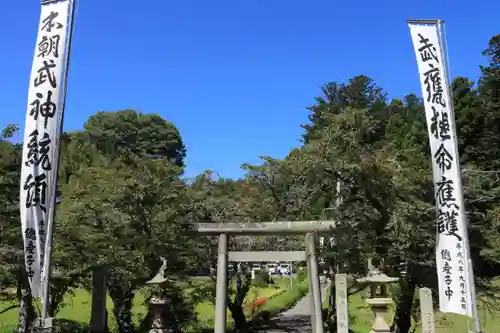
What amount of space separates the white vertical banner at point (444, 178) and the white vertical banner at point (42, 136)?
6968mm

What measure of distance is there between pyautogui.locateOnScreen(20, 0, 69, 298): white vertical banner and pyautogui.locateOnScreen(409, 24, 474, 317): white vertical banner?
6968 mm

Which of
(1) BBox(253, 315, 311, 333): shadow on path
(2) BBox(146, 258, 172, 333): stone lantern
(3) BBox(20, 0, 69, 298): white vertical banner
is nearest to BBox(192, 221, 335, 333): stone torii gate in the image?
(2) BBox(146, 258, 172, 333): stone lantern

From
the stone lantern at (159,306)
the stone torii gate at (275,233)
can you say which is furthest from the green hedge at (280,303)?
the stone lantern at (159,306)

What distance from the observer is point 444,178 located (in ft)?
28.6

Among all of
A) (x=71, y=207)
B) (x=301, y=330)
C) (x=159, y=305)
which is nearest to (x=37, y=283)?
(x=159, y=305)

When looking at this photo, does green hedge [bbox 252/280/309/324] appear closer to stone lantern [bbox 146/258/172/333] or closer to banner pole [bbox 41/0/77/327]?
stone lantern [bbox 146/258/172/333]

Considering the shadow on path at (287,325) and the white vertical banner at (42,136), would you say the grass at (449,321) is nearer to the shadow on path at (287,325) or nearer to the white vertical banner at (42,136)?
the shadow on path at (287,325)

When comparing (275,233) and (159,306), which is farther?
(275,233)

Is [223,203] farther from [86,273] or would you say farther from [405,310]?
[405,310]

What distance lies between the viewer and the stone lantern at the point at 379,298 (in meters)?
10.3

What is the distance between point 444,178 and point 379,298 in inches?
137

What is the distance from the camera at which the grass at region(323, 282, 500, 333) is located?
14559mm

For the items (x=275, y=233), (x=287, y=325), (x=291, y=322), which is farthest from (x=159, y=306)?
(x=291, y=322)

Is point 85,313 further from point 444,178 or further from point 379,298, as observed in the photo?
point 444,178
